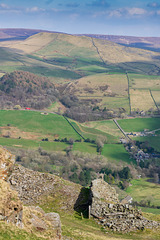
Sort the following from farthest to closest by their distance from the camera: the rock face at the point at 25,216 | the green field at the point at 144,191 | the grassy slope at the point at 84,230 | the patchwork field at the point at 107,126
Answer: the patchwork field at the point at 107,126 → the green field at the point at 144,191 → the grassy slope at the point at 84,230 → the rock face at the point at 25,216

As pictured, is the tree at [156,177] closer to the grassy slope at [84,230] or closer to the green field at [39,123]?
the green field at [39,123]

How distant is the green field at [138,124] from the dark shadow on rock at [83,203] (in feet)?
484

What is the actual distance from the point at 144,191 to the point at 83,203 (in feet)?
235

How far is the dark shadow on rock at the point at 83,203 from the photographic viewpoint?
2491cm

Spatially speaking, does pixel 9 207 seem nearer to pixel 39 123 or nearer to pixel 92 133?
pixel 92 133

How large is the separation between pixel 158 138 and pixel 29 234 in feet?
497

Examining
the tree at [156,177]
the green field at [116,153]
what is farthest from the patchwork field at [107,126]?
the tree at [156,177]

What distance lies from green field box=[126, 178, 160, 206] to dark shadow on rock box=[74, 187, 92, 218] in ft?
193

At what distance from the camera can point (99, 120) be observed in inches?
7490

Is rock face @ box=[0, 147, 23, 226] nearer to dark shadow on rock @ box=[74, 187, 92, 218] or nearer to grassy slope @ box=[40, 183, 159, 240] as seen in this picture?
grassy slope @ box=[40, 183, 159, 240]

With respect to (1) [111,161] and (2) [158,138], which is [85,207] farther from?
(2) [158,138]

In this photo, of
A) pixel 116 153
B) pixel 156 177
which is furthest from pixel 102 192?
pixel 116 153

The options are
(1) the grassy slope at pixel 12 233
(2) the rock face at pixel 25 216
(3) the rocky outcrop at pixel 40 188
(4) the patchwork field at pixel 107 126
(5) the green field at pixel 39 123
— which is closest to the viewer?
(1) the grassy slope at pixel 12 233

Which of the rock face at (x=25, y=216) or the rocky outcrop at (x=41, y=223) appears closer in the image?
the rock face at (x=25, y=216)
